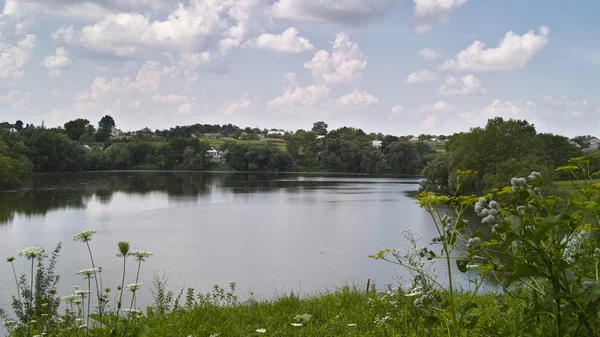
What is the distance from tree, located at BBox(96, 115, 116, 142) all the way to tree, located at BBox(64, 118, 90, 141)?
2600 mm

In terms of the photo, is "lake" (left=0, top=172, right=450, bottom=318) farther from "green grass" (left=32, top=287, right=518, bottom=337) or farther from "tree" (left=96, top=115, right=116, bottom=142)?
"tree" (left=96, top=115, right=116, bottom=142)

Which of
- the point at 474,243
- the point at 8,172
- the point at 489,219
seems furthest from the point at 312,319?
the point at 8,172

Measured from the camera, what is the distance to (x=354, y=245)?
1697cm

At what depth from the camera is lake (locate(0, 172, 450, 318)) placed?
39.6 feet

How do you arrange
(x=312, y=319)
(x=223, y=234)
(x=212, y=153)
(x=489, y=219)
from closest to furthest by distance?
(x=489, y=219), (x=312, y=319), (x=223, y=234), (x=212, y=153)

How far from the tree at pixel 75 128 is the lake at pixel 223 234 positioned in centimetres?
5090

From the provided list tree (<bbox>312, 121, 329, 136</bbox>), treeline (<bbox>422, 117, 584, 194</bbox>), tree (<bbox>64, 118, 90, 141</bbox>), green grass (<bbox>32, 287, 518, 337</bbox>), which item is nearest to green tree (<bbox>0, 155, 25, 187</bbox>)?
treeline (<bbox>422, 117, 584, 194</bbox>)

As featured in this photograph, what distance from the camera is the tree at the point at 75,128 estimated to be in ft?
272

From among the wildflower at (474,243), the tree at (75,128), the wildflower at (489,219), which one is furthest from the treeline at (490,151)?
the tree at (75,128)

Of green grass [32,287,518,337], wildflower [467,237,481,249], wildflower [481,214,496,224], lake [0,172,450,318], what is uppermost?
wildflower [481,214,496,224]

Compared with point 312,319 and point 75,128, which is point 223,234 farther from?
point 75,128

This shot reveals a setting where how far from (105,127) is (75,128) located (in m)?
6.34

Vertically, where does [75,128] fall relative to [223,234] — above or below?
above

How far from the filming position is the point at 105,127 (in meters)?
89.1
